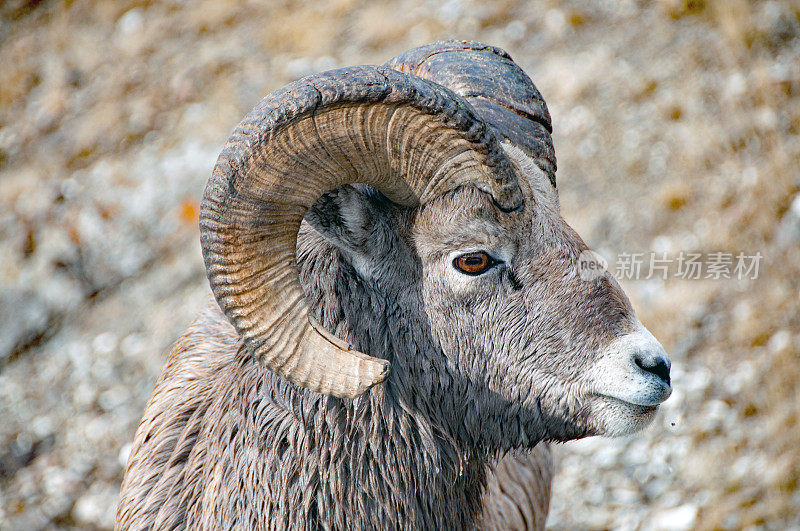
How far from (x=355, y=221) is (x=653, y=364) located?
133 cm

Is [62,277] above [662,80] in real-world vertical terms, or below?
above

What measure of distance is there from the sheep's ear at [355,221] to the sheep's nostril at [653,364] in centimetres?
112

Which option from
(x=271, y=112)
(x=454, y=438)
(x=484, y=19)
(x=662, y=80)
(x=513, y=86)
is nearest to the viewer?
(x=271, y=112)

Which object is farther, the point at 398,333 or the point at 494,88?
the point at 494,88

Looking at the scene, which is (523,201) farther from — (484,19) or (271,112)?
(484,19)

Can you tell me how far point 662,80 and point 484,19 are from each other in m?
2.33

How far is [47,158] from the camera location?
8742 millimetres

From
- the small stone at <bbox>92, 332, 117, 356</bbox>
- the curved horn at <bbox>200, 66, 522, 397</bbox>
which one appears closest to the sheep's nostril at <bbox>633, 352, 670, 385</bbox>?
the curved horn at <bbox>200, 66, 522, 397</bbox>

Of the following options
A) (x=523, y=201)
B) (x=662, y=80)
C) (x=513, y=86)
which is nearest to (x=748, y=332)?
(x=662, y=80)

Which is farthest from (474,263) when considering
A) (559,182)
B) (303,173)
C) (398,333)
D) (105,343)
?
(105,343)

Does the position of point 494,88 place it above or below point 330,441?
above

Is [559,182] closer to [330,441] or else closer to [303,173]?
[330,441]

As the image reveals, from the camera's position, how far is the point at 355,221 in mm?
3008

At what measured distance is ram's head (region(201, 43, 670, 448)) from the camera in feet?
8.57
